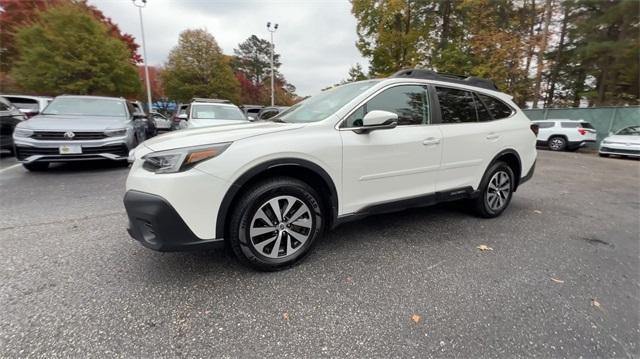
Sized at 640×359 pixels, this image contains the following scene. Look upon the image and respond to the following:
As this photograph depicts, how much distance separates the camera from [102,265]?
91.0 inches

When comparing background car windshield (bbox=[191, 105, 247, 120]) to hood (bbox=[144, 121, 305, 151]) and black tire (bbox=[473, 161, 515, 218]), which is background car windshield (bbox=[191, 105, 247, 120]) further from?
black tire (bbox=[473, 161, 515, 218])

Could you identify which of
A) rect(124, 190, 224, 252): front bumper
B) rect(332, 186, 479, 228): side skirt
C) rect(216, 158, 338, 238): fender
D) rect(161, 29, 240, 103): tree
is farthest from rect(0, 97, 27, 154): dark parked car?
rect(161, 29, 240, 103): tree

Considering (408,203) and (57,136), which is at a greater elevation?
(57,136)

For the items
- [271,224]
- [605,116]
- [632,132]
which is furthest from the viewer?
[605,116]

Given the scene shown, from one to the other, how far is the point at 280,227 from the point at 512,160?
10.8 feet

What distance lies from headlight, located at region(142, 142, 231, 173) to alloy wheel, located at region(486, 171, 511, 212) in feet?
10.6

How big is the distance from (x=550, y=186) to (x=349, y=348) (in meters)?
6.09

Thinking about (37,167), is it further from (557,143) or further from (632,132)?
(632,132)

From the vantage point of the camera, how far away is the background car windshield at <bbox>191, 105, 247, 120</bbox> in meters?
7.55

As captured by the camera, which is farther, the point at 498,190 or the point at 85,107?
the point at 85,107

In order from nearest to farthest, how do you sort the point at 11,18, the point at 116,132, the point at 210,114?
the point at 116,132, the point at 210,114, the point at 11,18

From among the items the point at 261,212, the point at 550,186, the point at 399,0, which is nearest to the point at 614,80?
the point at 399,0

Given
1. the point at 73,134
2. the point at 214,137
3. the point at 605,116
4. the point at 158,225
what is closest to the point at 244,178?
the point at 214,137

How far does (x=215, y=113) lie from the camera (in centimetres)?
769
